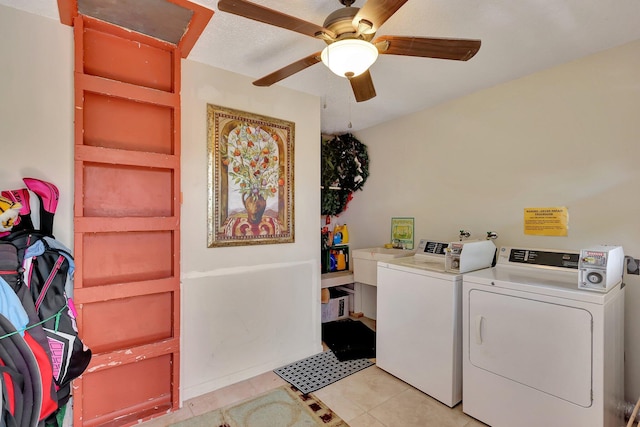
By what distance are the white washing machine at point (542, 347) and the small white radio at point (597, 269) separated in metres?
0.05

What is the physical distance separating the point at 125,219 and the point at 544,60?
121 inches

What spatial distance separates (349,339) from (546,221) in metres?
2.07

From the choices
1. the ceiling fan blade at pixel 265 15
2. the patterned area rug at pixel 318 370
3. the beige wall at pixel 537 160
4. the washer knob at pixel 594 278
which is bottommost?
the patterned area rug at pixel 318 370

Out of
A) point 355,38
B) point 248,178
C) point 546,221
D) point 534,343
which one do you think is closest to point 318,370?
point 534,343

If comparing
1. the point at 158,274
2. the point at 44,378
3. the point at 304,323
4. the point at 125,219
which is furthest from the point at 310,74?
the point at 44,378

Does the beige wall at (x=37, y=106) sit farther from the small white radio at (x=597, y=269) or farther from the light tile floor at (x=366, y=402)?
the small white radio at (x=597, y=269)

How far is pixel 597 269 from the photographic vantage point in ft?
5.14

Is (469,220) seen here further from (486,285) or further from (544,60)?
(544,60)

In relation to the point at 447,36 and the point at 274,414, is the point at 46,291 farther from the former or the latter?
the point at 447,36

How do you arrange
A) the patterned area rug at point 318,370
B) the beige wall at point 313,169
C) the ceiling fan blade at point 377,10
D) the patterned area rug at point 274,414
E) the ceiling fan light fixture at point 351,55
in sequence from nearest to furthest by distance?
1. the ceiling fan blade at point 377,10
2. the ceiling fan light fixture at point 351,55
3. the beige wall at point 313,169
4. the patterned area rug at point 274,414
5. the patterned area rug at point 318,370

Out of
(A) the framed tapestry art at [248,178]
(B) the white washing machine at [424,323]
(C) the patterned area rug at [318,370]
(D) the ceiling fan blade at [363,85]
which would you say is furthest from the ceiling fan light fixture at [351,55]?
(C) the patterned area rug at [318,370]

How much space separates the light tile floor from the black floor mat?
0.32 meters

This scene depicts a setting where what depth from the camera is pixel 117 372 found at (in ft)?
6.23

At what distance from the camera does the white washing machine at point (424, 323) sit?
6.77 ft
